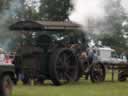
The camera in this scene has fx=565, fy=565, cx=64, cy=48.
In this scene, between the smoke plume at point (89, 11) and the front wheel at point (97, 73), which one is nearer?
the front wheel at point (97, 73)

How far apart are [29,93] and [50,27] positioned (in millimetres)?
3868

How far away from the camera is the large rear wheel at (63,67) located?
2036 cm

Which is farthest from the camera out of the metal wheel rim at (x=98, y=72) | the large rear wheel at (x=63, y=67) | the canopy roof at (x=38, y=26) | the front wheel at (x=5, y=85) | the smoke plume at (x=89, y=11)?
the smoke plume at (x=89, y=11)

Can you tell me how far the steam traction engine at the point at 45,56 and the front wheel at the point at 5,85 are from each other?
4.90 meters

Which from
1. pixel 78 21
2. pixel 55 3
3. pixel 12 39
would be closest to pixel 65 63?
pixel 78 21

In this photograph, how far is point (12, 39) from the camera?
39.2 m

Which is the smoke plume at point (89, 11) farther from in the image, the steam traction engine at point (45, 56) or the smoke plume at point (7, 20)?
the smoke plume at point (7, 20)

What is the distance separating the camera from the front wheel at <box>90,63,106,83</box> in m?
22.5

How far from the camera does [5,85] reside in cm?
1494

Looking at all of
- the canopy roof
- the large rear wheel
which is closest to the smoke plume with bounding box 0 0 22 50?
the large rear wheel

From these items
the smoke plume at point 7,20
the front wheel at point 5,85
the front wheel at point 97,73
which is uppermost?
the smoke plume at point 7,20

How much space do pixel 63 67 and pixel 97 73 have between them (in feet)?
7.60

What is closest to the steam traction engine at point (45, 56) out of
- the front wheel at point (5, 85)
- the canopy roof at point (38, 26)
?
the canopy roof at point (38, 26)

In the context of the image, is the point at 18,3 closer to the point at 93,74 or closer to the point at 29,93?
the point at 93,74
